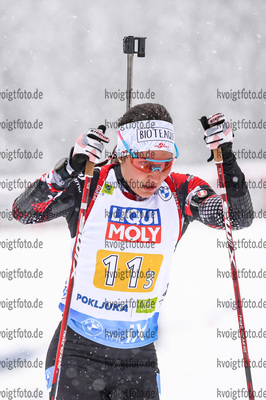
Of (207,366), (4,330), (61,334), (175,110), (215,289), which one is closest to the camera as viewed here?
(61,334)

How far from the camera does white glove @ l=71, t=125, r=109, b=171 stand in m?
2.49

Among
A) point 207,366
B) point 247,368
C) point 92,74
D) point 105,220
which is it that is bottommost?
point 207,366

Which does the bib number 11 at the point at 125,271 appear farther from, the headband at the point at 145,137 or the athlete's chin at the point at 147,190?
the headband at the point at 145,137

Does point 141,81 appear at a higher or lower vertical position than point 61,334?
higher

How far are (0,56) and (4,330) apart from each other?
855 centimetres

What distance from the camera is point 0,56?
469 inches

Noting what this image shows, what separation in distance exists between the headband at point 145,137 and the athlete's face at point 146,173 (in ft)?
0.11

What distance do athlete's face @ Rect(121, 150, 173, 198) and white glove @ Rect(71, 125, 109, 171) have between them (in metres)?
0.17

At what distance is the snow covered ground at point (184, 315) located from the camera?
3979 millimetres

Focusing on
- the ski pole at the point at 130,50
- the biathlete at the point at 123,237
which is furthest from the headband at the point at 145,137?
the ski pole at the point at 130,50

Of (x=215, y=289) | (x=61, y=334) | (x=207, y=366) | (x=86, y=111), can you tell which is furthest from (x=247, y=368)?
(x=86, y=111)

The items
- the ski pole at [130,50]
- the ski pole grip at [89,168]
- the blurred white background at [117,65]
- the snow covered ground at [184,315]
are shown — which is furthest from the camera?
the blurred white background at [117,65]

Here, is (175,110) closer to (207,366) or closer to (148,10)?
(148,10)

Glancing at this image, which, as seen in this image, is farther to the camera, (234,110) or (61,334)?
(234,110)
